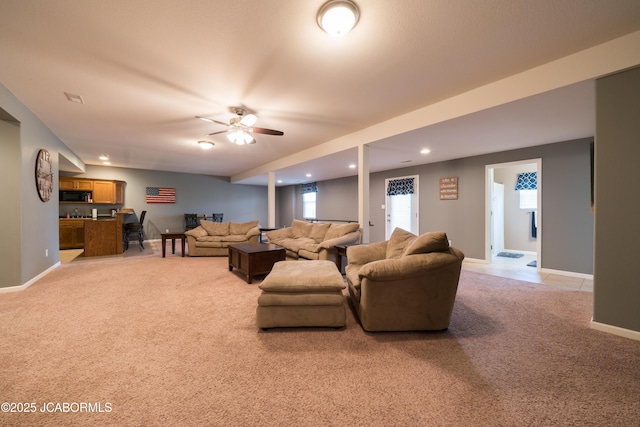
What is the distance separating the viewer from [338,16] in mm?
1772

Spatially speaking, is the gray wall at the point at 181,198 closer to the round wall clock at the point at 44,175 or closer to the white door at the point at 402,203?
the round wall clock at the point at 44,175

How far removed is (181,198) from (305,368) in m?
9.18

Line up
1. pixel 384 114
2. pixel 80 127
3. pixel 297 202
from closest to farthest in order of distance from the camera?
1. pixel 384 114
2. pixel 80 127
3. pixel 297 202

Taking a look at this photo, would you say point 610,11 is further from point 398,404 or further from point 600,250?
point 398,404

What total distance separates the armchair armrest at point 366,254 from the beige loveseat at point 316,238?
39.5 inches

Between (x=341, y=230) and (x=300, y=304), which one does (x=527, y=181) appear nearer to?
(x=341, y=230)

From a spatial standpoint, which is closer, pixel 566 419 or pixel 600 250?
pixel 566 419

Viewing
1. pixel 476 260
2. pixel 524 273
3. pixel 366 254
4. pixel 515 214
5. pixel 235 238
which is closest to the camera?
pixel 366 254

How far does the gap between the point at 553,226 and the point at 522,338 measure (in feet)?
11.5

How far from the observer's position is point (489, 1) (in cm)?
174

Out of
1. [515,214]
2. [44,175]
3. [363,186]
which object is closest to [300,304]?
[363,186]

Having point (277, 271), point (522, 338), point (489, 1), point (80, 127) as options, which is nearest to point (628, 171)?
point (522, 338)

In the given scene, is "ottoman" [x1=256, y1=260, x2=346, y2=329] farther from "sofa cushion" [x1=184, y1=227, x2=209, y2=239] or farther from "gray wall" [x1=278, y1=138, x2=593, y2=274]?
"gray wall" [x1=278, y1=138, x2=593, y2=274]

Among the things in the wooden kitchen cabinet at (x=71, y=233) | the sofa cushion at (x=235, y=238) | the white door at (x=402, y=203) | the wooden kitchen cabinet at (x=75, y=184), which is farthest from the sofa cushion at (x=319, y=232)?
the wooden kitchen cabinet at (x=75, y=184)
